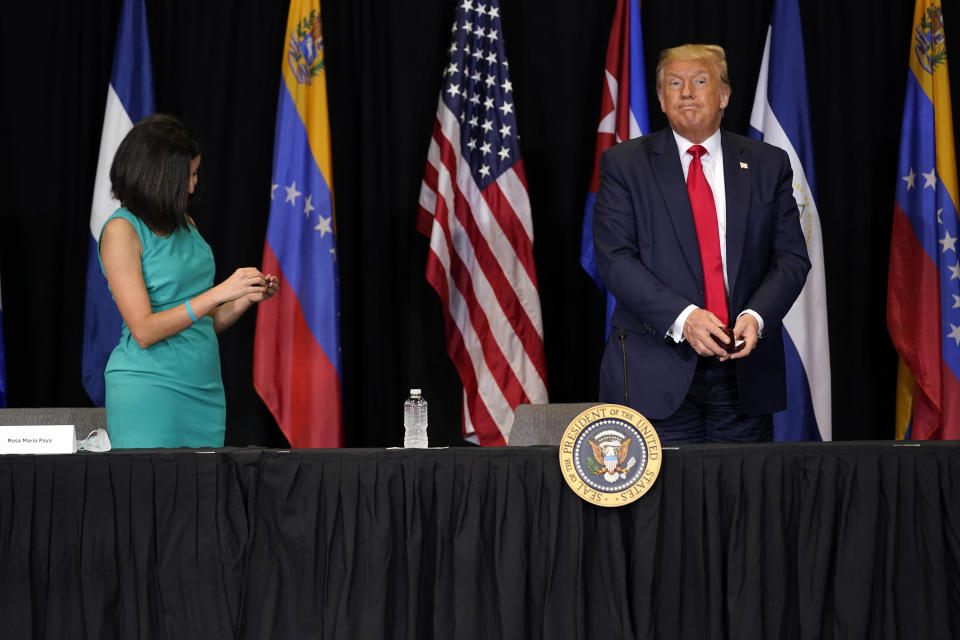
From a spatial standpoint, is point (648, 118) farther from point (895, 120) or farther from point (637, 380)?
point (637, 380)

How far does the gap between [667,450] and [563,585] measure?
1.03 ft

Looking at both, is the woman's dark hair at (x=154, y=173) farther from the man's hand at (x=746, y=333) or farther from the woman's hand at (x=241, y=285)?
the man's hand at (x=746, y=333)

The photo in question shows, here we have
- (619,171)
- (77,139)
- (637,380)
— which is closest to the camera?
(637,380)

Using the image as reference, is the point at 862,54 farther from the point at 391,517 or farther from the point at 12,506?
the point at 12,506

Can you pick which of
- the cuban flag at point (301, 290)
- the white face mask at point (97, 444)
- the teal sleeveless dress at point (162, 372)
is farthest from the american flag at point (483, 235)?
the white face mask at point (97, 444)

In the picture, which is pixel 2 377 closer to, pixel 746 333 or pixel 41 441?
pixel 41 441

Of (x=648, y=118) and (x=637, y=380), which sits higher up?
(x=648, y=118)

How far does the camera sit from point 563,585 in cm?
185

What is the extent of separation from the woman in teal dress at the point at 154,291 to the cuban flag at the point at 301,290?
1368 mm

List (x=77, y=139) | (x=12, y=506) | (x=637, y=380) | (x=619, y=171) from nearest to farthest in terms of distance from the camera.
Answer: (x=12, y=506) → (x=637, y=380) → (x=619, y=171) → (x=77, y=139)

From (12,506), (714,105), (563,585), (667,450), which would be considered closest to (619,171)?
(714,105)

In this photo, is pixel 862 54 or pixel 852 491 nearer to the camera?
pixel 852 491

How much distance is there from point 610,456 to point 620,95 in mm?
2807

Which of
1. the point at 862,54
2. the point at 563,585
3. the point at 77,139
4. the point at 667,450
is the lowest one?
the point at 563,585
